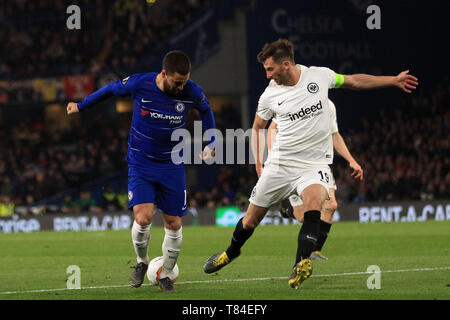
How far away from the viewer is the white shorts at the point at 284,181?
841 cm

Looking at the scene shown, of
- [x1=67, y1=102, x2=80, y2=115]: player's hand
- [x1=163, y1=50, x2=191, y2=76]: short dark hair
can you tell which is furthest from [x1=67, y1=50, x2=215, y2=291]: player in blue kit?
[x1=163, y1=50, x2=191, y2=76]: short dark hair

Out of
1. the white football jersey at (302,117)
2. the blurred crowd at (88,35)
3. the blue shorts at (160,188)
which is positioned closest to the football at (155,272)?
the blue shorts at (160,188)

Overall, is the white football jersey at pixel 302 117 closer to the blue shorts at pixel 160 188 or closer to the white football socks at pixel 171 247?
the blue shorts at pixel 160 188

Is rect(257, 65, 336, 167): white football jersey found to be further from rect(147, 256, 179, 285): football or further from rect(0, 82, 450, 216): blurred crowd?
rect(0, 82, 450, 216): blurred crowd

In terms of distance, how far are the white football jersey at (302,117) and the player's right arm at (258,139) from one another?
233 mm

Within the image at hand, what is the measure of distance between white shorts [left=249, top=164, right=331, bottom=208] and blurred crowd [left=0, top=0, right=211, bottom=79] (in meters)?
22.1

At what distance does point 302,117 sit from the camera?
8.40 meters

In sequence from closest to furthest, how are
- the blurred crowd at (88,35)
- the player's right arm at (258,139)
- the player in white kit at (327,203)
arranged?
the player's right arm at (258,139), the player in white kit at (327,203), the blurred crowd at (88,35)

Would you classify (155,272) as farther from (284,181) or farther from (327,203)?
(327,203)

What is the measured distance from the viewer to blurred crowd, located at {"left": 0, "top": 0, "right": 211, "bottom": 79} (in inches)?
1230

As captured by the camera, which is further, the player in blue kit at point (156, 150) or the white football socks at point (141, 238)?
the white football socks at point (141, 238)

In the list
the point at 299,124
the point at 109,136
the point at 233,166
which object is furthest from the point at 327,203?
the point at 109,136

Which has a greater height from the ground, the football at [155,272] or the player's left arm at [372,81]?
the player's left arm at [372,81]

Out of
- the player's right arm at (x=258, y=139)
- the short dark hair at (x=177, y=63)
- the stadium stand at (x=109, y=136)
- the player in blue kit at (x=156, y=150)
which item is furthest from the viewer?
the stadium stand at (x=109, y=136)
